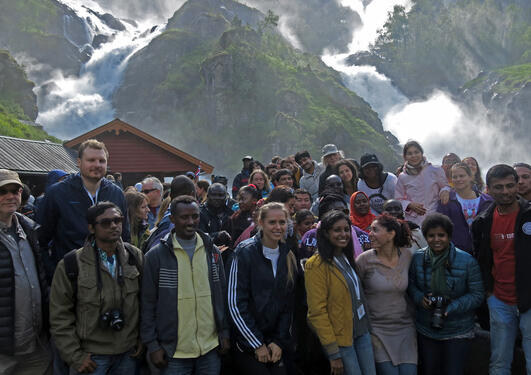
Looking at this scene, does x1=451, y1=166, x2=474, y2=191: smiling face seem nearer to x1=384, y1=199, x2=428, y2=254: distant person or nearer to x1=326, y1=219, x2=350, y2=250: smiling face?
x1=384, y1=199, x2=428, y2=254: distant person

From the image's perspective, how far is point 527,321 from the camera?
150 inches

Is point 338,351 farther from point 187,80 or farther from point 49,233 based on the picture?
point 187,80

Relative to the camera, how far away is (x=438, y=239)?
4.05 metres

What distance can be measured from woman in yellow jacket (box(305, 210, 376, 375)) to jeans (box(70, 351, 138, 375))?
5.13 ft

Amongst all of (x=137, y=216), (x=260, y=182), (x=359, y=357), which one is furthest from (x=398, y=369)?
(x=260, y=182)

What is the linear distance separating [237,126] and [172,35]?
29.0m

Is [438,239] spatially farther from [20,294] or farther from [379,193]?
[20,294]

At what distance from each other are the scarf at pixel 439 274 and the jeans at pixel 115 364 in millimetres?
2743

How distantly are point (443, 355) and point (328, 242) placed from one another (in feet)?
4.86

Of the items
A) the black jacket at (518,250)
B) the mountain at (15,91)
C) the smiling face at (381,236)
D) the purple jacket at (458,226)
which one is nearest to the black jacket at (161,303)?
the smiling face at (381,236)

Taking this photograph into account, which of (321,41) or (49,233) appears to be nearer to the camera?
(49,233)

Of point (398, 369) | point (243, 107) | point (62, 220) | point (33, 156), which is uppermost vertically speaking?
point (243, 107)

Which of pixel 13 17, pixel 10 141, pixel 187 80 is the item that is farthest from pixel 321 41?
Answer: pixel 10 141

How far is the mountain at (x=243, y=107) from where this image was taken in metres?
61.4
